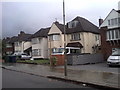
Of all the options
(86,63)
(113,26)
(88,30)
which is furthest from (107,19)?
(86,63)

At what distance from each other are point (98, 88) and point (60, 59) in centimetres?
1694

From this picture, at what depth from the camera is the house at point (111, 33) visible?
3429cm

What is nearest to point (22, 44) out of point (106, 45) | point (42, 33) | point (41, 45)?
point (42, 33)

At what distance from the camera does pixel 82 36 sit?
42.0 m

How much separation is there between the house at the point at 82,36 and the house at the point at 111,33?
20.5ft

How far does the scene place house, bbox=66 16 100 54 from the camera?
139 ft

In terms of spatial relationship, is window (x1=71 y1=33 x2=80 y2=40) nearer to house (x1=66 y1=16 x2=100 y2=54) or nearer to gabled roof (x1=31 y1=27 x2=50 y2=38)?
house (x1=66 y1=16 x2=100 y2=54)

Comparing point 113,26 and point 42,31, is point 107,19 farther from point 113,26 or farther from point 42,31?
point 42,31

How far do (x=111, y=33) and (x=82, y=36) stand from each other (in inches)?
322

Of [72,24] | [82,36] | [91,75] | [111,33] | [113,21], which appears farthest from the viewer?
[72,24]

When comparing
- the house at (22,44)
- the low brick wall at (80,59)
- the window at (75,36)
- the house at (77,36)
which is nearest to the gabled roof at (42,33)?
the house at (77,36)

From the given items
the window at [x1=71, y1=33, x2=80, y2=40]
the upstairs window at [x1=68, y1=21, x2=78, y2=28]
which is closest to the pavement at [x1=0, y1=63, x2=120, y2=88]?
the window at [x1=71, y1=33, x2=80, y2=40]

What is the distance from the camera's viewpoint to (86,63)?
28656 millimetres

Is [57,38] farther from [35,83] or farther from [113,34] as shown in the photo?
[35,83]
